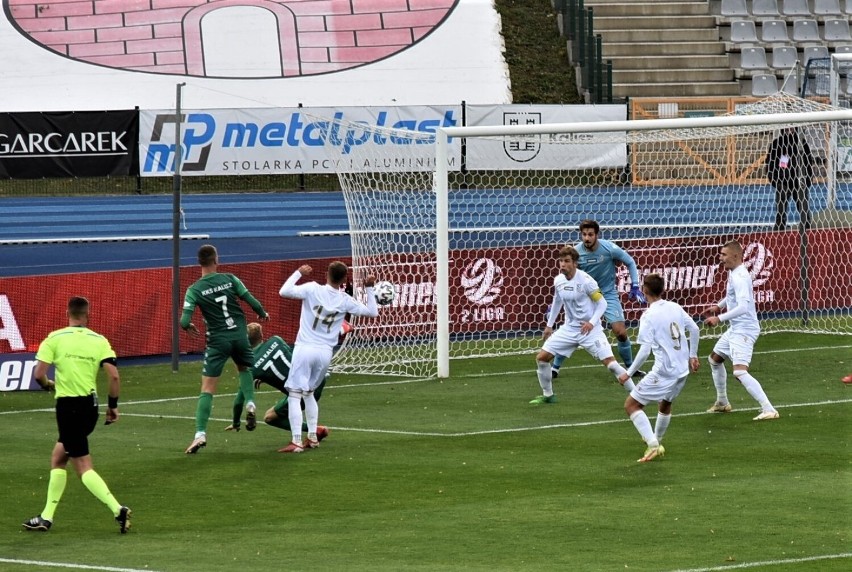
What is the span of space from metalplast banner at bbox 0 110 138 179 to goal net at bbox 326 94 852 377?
6592mm

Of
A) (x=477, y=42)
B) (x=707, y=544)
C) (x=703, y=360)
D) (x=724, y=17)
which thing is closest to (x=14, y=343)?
(x=703, y=360)

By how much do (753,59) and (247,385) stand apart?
24.3 m

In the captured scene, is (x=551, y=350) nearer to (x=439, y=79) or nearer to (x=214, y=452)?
(x=214, y=452)

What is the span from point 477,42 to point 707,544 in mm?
28085

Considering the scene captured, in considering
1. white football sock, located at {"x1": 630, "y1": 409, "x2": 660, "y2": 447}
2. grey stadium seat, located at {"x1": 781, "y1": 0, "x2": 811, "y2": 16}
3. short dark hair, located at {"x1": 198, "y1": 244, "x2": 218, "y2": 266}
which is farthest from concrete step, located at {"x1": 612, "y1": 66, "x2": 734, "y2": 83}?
white football sock, located at {"x1": 630, "y1": 409, "x2": 660, "y2": 447}

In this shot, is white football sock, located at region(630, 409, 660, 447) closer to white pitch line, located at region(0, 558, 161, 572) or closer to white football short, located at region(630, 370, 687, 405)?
white football short, located at region(630, 370, 687, 405)

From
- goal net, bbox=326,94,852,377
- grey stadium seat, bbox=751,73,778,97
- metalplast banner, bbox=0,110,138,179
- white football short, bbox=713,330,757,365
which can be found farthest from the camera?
grey stadium seat, bbox=751,73,778,97

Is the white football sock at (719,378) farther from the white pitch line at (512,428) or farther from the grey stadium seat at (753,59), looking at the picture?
the grey stadium seat at (753,59)

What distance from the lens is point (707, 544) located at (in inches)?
395

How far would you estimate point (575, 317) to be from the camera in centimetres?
1680

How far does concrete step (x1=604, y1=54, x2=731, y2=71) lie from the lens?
1436 inches

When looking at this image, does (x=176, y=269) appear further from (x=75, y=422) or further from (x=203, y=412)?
(x=75, y=422)

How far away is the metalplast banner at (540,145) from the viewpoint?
1051 inches

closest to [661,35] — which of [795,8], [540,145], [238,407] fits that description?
[795,8]
